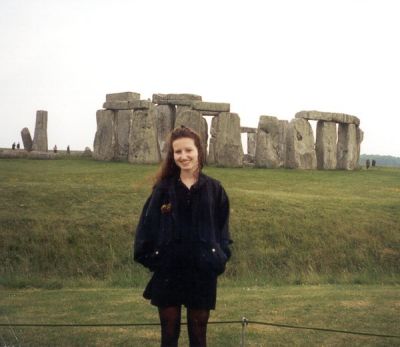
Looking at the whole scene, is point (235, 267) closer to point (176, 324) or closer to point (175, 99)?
point (176, 324)

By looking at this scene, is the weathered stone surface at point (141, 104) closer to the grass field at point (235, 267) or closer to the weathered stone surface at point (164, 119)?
Result: the weathered stone surface at point (164, 119)

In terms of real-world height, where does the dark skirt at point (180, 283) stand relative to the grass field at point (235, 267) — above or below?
above

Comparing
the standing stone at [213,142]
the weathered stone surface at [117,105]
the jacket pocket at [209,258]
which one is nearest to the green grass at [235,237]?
the jacket pocket at [209,258]

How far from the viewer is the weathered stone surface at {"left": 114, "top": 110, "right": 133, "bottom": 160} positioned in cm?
2627

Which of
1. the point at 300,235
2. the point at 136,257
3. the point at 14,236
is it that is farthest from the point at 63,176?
the point at 136,257

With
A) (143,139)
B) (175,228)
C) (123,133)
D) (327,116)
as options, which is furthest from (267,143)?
(175,228)

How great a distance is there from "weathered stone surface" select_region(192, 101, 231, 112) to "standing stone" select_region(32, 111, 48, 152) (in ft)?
32.7

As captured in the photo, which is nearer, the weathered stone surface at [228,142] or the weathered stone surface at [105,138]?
the weathered stone surface at [228,142]

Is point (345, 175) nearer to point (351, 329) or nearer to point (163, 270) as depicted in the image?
point (351, 329)

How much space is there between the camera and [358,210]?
1480cm

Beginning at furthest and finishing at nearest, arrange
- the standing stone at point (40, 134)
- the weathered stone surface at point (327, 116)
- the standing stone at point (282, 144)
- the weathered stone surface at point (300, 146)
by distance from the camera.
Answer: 1. the standing stone at point (40, 134)
2. the weathered stone surface at point (327, 116)
3. the standing stone at point (282, 144)
4. the weathered stone surface at point (300, 146)

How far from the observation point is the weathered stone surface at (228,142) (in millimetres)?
25509

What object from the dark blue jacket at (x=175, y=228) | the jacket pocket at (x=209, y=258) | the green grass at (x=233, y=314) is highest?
the dark blue jacket at (x=175, y=228)

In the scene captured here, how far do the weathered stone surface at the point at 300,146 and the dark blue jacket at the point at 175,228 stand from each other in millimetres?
21730
